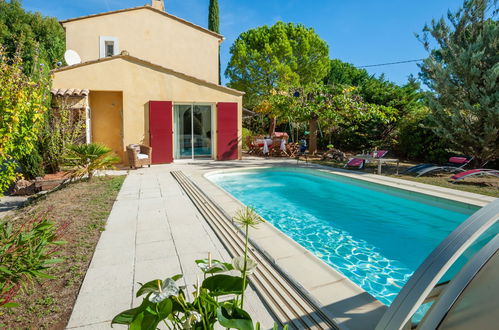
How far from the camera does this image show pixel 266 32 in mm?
26922

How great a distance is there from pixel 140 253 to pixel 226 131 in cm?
1024

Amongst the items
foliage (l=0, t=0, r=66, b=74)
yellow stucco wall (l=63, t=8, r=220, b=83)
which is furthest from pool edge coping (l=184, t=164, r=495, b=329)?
foliage (l=0, t=0, r=66, b=74)

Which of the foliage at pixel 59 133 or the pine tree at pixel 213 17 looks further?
the pine tree at pixel 213 17

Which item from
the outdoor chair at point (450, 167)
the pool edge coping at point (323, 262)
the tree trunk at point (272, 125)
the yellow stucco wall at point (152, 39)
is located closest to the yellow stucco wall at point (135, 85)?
the yellow stucco wall at point (152, 39)

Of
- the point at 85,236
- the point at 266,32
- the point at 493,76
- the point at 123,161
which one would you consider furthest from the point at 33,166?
the point at 266,32

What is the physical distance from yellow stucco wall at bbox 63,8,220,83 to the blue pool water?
8.35m

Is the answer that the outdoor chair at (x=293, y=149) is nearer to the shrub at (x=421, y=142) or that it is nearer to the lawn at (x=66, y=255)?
the shrub at (x=421, y=142)

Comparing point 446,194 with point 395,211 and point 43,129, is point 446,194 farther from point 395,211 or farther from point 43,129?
point 43,129

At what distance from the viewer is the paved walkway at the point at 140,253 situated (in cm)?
269

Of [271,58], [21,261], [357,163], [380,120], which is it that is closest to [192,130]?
[357,163]

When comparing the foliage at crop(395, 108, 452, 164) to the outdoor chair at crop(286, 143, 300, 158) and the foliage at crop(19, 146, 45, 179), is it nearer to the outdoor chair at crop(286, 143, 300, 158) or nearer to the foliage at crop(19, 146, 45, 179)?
the outdoor chair at crop(286, 143, 300, 158)

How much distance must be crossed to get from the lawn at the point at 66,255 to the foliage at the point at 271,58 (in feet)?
68.3

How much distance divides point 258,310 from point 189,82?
11648 mm

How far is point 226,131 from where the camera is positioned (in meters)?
13.7
